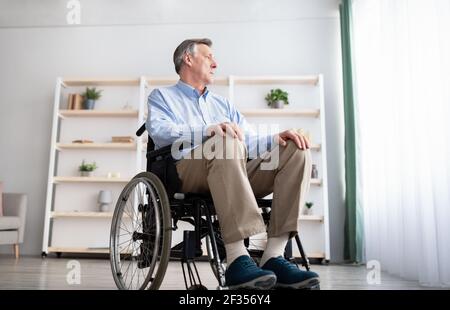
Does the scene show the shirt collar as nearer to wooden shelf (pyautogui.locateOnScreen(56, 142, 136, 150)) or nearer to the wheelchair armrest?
the wheelchair armrest

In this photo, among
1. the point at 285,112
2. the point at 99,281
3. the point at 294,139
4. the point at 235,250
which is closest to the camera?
the point at 235,250

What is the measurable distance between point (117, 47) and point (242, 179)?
139 inches

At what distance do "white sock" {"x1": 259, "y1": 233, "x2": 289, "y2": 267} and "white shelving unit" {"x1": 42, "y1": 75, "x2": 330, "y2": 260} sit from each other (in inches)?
95.1

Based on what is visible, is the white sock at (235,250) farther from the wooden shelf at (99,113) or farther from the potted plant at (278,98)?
the wooden shelf at (99,113)

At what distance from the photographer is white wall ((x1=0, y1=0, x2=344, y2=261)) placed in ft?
13.3

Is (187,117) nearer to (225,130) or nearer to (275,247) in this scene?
(225,130)

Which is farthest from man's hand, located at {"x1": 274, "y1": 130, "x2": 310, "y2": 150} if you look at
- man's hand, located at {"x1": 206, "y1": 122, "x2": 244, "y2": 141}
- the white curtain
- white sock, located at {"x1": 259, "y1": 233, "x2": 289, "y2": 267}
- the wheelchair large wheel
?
the white curtain

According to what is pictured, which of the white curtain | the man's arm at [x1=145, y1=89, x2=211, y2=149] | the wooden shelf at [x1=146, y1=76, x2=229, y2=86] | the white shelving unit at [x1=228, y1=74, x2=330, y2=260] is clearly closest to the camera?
the man's arm at [x1=145, y1=89, x2=211, y2=149]

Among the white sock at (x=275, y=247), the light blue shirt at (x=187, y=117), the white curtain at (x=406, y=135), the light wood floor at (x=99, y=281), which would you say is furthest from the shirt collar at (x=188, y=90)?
the white curtain at (x=406, y=135)

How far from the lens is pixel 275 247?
4.08 feet

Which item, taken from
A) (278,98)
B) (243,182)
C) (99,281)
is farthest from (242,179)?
(278,98)

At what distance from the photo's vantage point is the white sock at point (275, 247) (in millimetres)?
1240

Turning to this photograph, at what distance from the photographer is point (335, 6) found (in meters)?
4.04

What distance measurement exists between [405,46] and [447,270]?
4.42 ft
